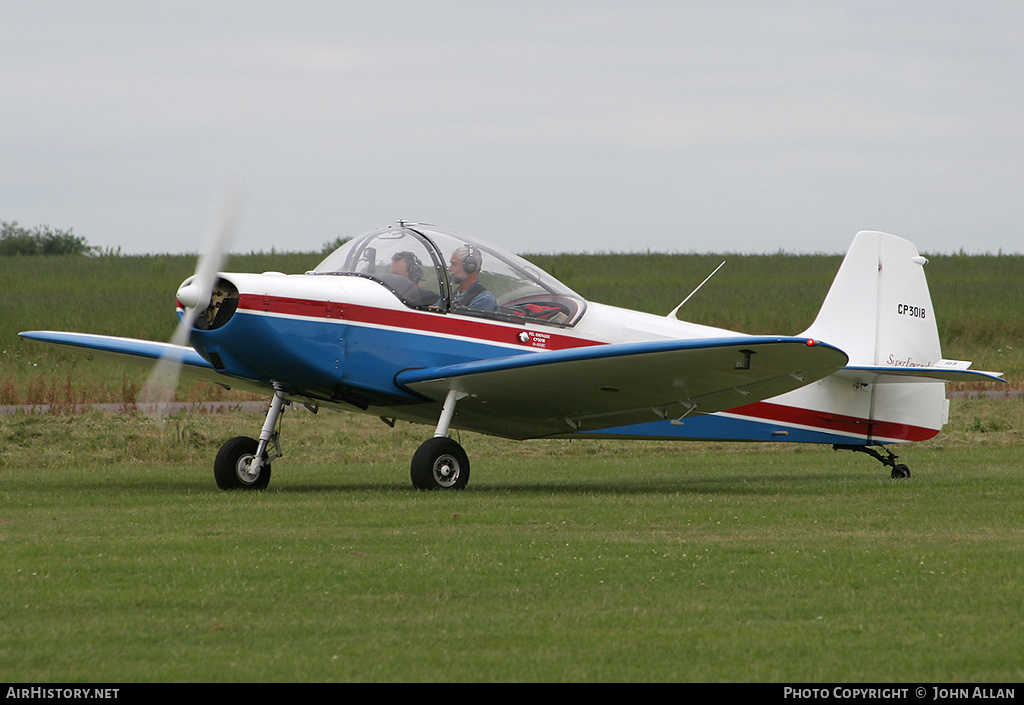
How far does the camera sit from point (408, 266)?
417 inches

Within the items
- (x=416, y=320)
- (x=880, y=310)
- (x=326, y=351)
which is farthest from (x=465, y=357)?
(x=880, y=310)

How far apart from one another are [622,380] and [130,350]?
5.29 metres

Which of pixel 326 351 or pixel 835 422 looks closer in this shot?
pixel 326 351

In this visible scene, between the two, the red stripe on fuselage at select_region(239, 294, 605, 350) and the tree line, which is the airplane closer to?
the red stripe on fuselage at select_region(239, 294, 605, 350)

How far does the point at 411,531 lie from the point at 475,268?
12.6ft

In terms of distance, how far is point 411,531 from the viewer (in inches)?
299

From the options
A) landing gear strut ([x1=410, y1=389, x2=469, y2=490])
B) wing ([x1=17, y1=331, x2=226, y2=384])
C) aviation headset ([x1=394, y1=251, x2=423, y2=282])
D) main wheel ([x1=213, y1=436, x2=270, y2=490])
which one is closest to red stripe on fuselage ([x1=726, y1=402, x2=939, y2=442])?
landing gear strut ([x1=410, y1=389, x2=469, y2=490])

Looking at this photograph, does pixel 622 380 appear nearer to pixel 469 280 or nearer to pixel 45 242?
pixel 469 280

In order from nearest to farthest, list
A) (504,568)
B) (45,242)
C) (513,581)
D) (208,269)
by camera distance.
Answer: (513,581), (504,568), (208,269), (45,242)

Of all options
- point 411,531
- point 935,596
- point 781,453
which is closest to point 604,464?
point 781,453

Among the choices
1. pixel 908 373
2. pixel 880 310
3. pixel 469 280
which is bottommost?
pixel 908 373

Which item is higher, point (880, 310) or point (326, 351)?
point (880, 310)

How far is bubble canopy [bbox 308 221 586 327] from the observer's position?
10.6m

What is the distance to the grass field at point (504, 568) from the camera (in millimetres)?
4184
